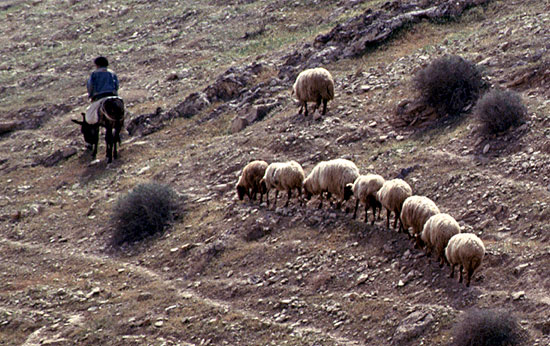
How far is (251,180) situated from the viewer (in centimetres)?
1570

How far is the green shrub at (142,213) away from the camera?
1591cm

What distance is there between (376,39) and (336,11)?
21.4 ft

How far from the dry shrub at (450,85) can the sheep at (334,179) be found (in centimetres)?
320

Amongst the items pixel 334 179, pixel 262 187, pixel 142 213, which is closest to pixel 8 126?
pixel 142 213

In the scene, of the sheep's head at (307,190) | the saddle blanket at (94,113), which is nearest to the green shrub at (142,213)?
the sheep's head at (307,190)

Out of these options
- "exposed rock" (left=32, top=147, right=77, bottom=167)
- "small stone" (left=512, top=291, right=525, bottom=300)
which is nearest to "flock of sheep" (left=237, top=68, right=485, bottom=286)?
"small stone" (left=512, top=291, right=525, bottom=300)

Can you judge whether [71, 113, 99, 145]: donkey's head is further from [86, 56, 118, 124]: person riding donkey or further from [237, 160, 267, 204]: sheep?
[237, 160, 267, 204]: sheep

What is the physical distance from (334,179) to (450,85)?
3687mm

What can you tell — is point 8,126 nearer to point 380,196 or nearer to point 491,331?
point 380,196

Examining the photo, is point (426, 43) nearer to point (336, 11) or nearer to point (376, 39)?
point (376, 39)

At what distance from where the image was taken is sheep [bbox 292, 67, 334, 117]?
18.1 meters

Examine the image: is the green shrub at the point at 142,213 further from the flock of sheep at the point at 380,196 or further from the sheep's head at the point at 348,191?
the sheep's head at the point at 348,191

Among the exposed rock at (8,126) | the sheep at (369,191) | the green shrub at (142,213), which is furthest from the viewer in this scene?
the exposed rock at (8,126)

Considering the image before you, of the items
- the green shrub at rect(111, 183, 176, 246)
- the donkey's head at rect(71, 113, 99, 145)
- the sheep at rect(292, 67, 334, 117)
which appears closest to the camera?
the green shrub at rect(111, 183, 176, 246)
